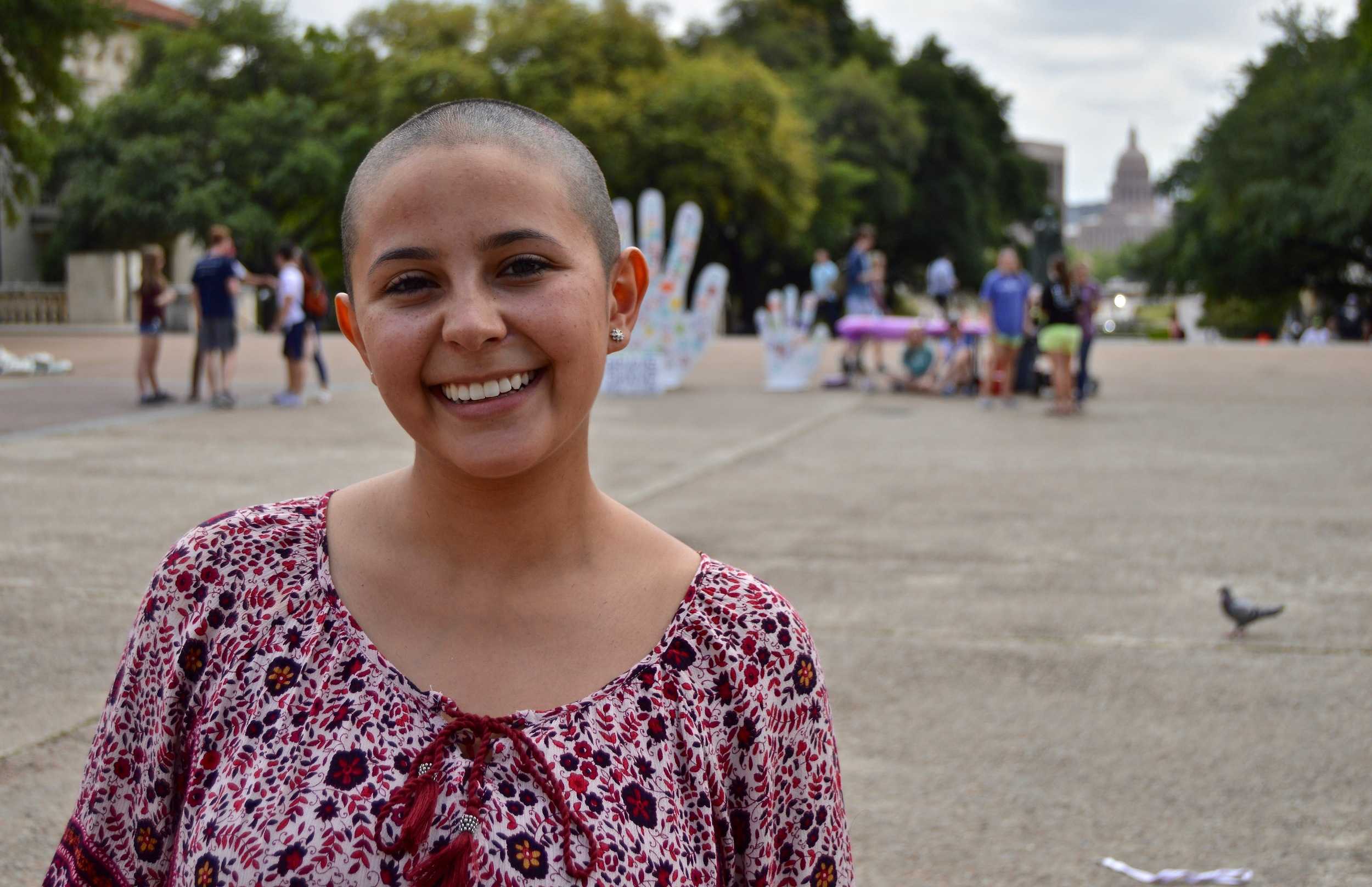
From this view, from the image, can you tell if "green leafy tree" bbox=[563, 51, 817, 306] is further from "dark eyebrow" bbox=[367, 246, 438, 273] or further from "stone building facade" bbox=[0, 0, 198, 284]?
"dark eyebrow" bbox=[367, 246, 438, 273]

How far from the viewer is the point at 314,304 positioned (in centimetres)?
1400

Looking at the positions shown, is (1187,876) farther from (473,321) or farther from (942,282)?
(942,282)

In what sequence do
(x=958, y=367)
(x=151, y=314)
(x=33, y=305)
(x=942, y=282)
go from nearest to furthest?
1. (x=151, y=314)
2. (x=958, y=367)
3. (x=942, y=282)
4. (x=33, y=305)

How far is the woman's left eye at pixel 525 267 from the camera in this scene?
150 cm

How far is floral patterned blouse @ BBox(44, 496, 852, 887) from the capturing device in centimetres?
142

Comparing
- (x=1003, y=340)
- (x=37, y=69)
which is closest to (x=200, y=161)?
(x=37, y=69)

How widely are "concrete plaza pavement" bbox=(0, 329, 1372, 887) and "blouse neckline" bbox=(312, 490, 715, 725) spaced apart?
7.15 feet

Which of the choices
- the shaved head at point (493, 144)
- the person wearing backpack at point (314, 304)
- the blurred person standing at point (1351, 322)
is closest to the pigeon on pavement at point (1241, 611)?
the shaved head at point (493, 144)

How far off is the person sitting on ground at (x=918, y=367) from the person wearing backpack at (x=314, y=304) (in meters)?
6.45

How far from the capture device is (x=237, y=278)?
540 inches

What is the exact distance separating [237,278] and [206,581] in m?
12.8

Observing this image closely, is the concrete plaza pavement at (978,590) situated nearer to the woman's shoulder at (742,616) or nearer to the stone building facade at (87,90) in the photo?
the woman's shoulder at (742,616)

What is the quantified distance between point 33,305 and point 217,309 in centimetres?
2587

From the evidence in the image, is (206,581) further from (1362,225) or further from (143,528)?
(1362,225)
